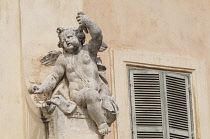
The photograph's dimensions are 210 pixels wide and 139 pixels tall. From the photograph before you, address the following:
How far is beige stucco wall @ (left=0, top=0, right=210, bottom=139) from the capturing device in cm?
1252

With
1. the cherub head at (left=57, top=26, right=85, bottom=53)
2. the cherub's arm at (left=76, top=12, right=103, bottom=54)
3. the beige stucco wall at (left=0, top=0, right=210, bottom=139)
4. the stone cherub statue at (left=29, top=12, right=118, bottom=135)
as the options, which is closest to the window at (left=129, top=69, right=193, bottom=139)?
the beige stucco wall at (left=0, top=0, right=210, bottom=139)

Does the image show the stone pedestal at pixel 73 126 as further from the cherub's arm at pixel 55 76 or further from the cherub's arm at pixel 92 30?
the cherub's arm at pixel 92 30

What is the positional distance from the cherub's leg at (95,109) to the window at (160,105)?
181 centimetres

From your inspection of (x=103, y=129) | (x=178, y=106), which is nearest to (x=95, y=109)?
(x=103, y=129)

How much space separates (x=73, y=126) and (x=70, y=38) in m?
0.93

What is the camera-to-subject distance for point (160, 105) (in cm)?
1413

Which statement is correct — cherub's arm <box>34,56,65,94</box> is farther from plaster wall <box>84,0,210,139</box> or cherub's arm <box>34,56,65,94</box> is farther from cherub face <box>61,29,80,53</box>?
plaster wall <box>84,0,210,139</box>

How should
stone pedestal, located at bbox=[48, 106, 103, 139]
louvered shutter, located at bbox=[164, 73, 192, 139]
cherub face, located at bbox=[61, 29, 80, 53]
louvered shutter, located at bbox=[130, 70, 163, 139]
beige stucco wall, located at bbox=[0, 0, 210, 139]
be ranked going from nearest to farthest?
stone pedestal, located at bbox=[48, 106, 103, 139], cherub face, located at bbox=[61, 29, 80, 53], beige stucco wall, located at bbox=[0, 0, 210, 139], louvered shutter, located at bbox=[130, 70, 163, 139], louvered shutter, located at bbox=[164, 73, 192, 139]

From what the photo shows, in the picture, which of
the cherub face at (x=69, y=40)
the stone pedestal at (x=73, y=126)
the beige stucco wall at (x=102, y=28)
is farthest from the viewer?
the beige stucco wall at (x=102, y=28)

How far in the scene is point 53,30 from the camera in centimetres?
1288

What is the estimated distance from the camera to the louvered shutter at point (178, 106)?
46.5 feet

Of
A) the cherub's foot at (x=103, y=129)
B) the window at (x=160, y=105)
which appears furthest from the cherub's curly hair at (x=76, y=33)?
the window at (x=160, y=105)

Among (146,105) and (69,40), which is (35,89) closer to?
(69,40)

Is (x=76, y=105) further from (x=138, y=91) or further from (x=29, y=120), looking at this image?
(x=138, y=91)
